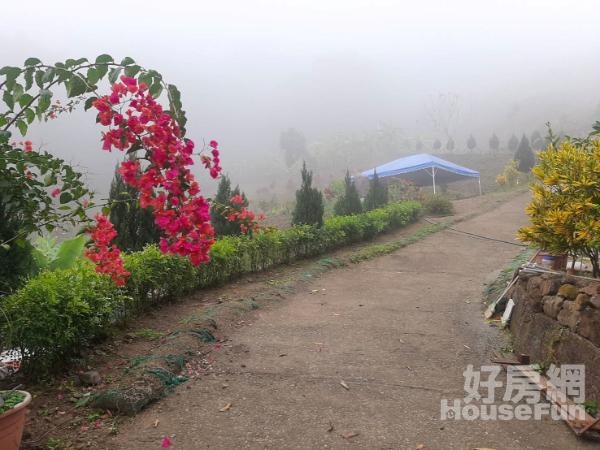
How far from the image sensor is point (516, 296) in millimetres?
4891

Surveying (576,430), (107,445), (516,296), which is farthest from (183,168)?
(516,296)

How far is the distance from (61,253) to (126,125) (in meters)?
4.27

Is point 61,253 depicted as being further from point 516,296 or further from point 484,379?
point 516,296

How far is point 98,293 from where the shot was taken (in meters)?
3.81

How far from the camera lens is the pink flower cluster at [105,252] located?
2.81 m

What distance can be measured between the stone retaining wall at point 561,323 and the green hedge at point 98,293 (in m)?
3.35

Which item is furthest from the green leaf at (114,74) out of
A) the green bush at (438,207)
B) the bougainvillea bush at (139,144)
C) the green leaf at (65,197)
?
the green bush at (438,207)

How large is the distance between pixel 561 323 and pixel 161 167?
3.03 meters

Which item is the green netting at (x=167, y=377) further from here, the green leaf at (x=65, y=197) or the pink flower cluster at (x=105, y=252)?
the green leaf at (x=65, y=197)

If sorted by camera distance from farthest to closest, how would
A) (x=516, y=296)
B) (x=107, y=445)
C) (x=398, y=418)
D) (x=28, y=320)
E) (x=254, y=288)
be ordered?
(x=254, y=288)
(x=516, y=296)
(x=28, y=320)
(x=398, y=418)
(x=107, y=445)

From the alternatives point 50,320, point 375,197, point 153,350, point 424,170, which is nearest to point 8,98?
point 50,320

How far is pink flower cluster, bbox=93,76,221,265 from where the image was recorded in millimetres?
1865

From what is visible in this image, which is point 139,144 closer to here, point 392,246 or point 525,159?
point 392,246

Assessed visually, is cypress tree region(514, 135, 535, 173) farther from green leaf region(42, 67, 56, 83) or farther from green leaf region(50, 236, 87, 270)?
green leaf region(42, 67, 56, 83)
